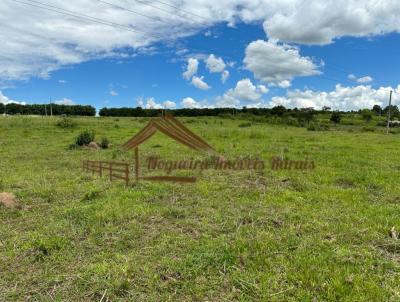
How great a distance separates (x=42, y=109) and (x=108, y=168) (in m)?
61.5

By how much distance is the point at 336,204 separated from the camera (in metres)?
6.58

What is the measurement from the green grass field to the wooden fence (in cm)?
63

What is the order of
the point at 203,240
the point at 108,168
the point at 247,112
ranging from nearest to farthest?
the point at 203,240
the point at 108,168
the point at 247,112

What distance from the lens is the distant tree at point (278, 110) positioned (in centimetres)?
5422

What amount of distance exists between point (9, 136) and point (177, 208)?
18.3 m

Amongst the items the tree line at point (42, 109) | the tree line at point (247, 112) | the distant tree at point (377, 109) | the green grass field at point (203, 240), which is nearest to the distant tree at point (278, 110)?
the tree line at point (247, 112)

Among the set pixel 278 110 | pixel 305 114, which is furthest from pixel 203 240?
pixel 278 110

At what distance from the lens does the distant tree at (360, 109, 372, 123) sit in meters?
55.2

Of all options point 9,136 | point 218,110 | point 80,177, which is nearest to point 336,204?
point 80,177

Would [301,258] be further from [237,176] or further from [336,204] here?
[237,176]

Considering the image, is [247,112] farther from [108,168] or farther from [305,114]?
[108,168]

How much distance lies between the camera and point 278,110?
5562cm

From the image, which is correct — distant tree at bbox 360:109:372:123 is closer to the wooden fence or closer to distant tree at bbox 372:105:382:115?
distant tree at bbox 372:105:382:115

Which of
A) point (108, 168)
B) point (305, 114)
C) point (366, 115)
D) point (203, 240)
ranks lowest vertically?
point (203, 240)
